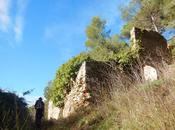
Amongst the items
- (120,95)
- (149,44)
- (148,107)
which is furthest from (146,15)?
(148,107)

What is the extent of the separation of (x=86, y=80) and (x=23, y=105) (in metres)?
2.77

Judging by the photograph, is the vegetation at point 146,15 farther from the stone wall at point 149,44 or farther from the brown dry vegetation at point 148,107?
the brown dry vegetation at point 148,107

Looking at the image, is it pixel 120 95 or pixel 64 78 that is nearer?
pixel 120 95

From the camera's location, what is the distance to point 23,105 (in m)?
8.51

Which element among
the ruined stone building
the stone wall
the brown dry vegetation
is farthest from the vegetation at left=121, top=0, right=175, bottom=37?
the brown dry vegetation

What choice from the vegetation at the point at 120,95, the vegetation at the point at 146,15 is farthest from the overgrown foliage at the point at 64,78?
the vegetation at the point at 146,15

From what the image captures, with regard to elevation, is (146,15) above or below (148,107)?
above

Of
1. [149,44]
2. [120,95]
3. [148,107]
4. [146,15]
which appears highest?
[146,15]

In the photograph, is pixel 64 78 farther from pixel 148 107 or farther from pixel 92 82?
pixel 148 107

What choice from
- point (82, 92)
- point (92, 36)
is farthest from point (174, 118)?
point (92, 36)

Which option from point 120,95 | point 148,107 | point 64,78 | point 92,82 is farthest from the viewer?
point 64,78

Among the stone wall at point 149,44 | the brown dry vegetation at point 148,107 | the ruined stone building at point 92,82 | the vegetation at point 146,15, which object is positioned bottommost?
the brown dry vegetation at point 148,107

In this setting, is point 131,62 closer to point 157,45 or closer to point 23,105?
point 157,45

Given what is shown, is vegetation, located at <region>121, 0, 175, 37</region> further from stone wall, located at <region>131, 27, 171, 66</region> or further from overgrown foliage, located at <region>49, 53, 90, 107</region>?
overgrown foliage, located at <region>49, 53, 90, 107</region>
